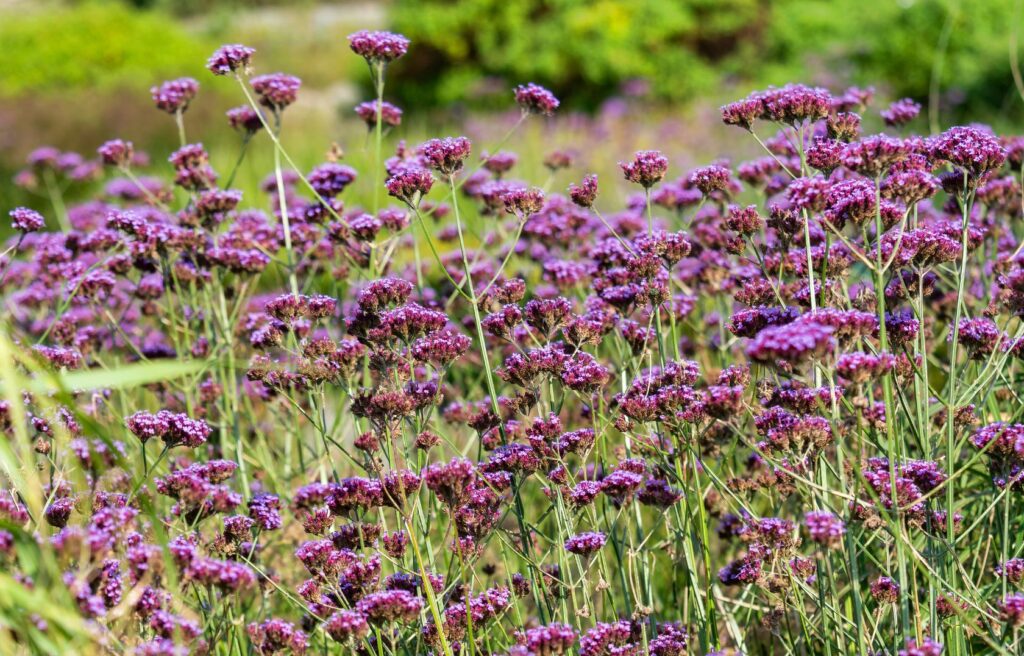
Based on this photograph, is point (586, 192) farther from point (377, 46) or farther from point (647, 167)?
point (377, 46)

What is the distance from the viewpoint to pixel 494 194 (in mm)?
3373

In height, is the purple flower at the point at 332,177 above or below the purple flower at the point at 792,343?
below

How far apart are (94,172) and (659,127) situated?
7.90 metres

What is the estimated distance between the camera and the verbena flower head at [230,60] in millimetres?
2863

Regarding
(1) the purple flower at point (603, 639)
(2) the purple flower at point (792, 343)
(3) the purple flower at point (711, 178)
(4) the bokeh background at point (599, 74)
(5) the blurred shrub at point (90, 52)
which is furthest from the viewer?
(5) the blurred shrub at point (90, 52)

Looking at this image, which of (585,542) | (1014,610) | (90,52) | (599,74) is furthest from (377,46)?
(90,52)

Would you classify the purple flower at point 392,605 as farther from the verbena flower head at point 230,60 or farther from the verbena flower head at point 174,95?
the verbena flower head at point 174,95

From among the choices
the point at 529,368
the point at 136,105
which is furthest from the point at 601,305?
the point at 136,105

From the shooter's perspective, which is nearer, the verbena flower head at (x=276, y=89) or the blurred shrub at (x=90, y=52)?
the verbena flower head at (x=276, y=89)

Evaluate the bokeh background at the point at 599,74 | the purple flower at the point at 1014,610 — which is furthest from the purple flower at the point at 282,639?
the bokeh background at the point at 599,74

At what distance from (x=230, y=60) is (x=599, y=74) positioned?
1092cm

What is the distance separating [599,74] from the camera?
526 inches

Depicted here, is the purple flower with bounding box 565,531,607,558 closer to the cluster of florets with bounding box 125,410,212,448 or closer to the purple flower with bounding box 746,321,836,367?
the purple flower with bounding box 746,321,836,367

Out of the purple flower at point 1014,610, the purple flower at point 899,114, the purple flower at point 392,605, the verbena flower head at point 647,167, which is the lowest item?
the purple flower at point 392,605
